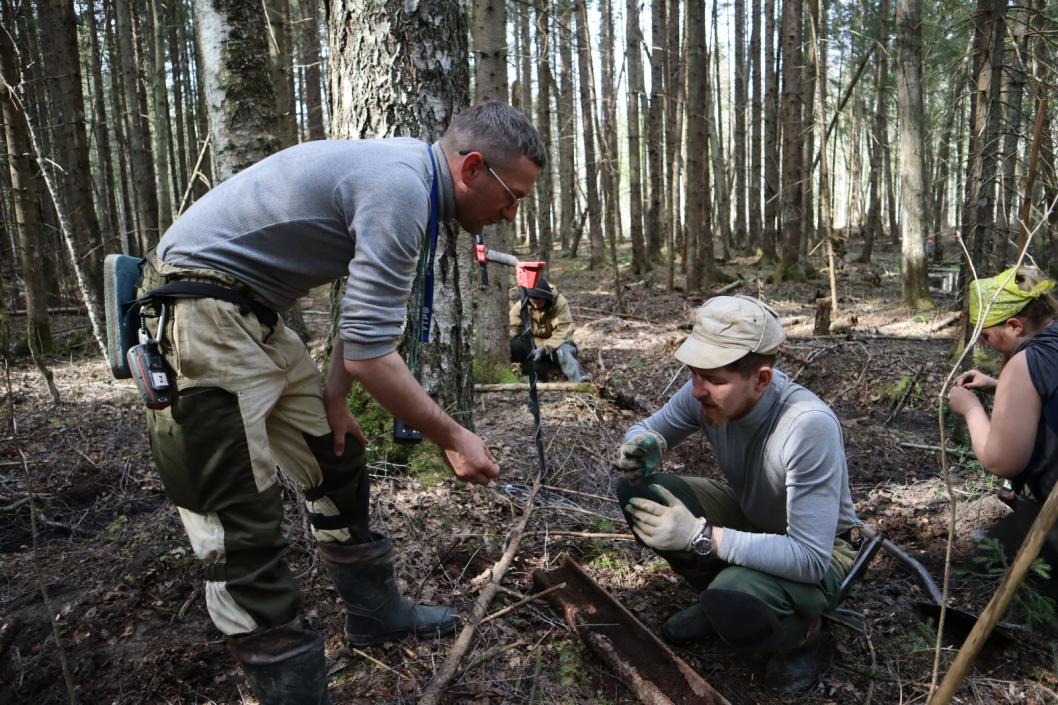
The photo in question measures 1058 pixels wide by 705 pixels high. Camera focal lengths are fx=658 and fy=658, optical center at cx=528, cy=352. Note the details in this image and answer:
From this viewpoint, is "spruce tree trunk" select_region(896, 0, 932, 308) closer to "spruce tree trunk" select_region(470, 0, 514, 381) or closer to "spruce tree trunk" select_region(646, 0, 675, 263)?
"spruce tree trunk" select_region(646, 0, 675, 263)

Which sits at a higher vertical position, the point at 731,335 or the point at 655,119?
the point at 655,119

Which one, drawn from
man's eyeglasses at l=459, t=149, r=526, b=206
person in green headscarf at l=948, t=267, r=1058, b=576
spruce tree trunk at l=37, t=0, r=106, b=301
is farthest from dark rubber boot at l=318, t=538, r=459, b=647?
spruce tree trunk at l=37, t=0, r=106, b=301

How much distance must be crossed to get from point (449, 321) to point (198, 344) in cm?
177

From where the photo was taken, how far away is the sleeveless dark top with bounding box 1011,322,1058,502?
2658 mm

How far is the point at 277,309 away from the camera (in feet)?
6.88

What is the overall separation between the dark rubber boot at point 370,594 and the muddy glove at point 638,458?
3.18 feet

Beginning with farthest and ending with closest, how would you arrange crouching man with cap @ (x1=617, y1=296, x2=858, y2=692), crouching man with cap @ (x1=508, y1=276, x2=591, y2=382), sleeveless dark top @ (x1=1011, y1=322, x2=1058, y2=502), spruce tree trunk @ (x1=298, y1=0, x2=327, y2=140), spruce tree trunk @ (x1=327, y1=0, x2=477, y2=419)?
1. spruce tree trunk @ (x1=298, y1=0, x2=327, y2=140)
2. crouching man with cap @ (x1=508, y1=276, x2=591, y2=382)
3. spruce tree trunk @ (x1=327, y1=0, x2=477, y2=419)
4. sleeveless dark top @ (x1=1011, y1=322, x2=1058, y2=502)
5. crouching man with cap @ (x1=617, y1=296, x2=858, y2=692)

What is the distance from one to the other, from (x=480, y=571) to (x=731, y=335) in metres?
1.57

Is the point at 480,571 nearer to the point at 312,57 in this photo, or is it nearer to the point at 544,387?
the point at 544,387

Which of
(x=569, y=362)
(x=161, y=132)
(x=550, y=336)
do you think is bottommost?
(x=569, y=362)

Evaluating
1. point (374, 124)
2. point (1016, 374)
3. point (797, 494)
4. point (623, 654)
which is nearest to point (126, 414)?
point (374, 124)

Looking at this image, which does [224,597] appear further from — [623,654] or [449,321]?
[449,321]

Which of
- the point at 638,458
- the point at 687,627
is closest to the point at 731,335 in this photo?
the point at 638,458

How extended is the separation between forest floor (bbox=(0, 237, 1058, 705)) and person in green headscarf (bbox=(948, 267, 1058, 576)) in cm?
61
